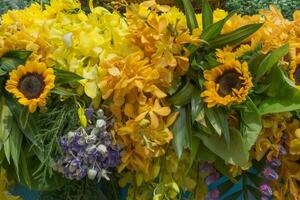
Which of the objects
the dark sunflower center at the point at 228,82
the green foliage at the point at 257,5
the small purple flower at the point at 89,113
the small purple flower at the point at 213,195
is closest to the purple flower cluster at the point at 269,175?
the small purple flower at the point at 213,195

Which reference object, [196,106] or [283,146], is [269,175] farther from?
[196,106]

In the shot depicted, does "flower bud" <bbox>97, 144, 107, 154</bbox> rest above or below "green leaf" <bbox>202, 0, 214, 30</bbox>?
below

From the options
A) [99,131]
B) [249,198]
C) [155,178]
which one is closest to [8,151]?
[99,131]

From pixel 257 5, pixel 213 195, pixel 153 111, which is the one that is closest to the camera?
pixel 153 111

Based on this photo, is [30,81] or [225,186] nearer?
[30,81]

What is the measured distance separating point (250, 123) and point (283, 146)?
0.13 metres

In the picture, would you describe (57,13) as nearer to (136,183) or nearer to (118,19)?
(118,19)

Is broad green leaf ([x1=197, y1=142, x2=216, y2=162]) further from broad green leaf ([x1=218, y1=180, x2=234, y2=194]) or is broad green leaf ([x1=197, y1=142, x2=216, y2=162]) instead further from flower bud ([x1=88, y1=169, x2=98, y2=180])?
flower bud ([x1=88, y1=169, x2=98, y2=180])

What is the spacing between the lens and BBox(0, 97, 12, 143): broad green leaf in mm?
1381

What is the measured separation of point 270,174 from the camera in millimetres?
1399

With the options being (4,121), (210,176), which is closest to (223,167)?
(210,176)

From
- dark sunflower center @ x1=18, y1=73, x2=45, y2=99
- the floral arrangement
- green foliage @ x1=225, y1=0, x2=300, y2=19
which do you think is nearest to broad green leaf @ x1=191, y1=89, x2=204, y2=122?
the floral arrangement

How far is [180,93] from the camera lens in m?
1.40

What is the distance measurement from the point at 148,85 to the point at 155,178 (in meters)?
0.24
